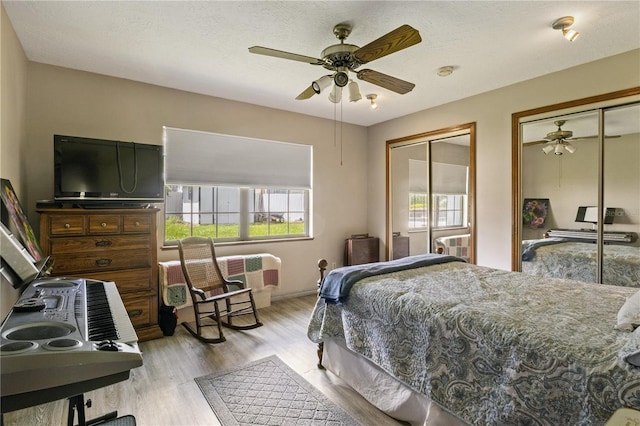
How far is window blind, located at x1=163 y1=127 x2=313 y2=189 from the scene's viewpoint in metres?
3.77

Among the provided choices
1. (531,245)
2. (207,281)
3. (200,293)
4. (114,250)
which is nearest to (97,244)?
(114,250)

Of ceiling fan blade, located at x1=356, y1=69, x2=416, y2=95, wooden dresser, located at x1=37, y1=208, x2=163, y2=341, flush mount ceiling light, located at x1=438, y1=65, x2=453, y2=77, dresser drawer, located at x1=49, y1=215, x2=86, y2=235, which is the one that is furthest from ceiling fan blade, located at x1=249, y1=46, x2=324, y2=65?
dresser drawer, located at x1=49, y1=215, x2=86, y2=235

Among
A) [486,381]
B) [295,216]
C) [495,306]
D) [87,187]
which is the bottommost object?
[486,381]

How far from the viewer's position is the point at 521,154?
3.51 m

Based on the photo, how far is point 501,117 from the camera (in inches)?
144

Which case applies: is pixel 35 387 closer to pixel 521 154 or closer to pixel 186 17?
pixel 186 17

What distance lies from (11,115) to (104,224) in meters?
1.03

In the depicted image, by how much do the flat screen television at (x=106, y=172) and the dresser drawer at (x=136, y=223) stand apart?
6.9 inches

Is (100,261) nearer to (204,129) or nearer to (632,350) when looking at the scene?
(204,129)

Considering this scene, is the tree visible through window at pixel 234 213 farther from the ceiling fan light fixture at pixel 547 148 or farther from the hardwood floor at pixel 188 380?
the ceiling fan light fixture at pixel 547 148

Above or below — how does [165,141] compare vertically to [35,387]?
above

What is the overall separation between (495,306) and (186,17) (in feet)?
8.89

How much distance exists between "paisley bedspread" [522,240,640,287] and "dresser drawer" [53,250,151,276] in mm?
3935

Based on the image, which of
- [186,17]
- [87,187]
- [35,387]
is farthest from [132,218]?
[35,387]
